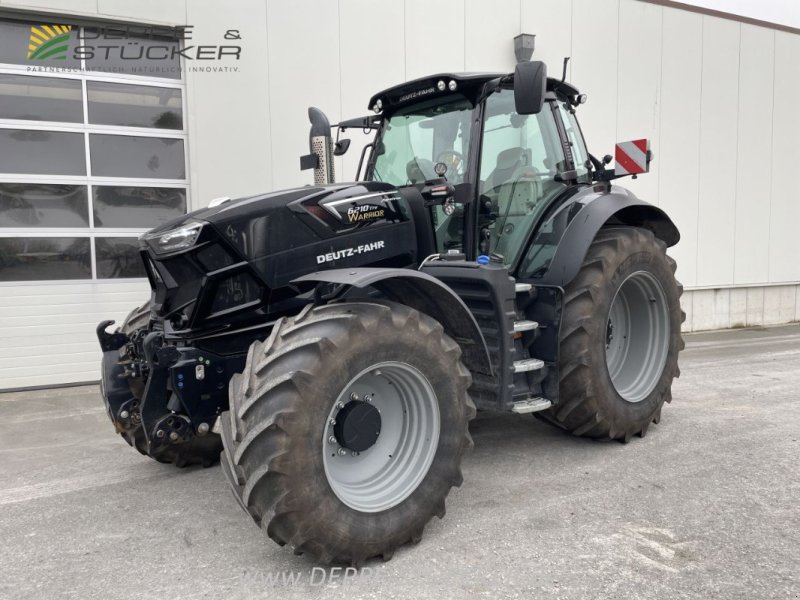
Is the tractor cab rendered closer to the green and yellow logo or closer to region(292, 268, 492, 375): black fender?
region(292, 268, 492, 375): black fender

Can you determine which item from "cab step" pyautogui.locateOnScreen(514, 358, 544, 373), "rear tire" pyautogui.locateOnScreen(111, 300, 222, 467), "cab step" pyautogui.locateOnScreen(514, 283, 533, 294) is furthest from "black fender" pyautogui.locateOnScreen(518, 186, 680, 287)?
"rear tire" pyautogui.locateOnScreen(111, 300, 222, 467)

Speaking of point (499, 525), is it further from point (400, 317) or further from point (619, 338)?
point (619, 338)

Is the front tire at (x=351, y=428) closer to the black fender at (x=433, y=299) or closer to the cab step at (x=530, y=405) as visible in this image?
the black fender at (x=433, y=299)

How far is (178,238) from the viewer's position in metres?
3.16

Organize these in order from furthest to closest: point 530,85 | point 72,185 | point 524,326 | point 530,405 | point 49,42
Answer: point 72,185 < point 49,42 < point 524,326 < point 530,405 < point 530,85

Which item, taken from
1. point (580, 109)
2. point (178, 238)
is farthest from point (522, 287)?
point (580, 109)

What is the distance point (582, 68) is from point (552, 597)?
28.1ft

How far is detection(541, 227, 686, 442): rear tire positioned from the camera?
3920mm

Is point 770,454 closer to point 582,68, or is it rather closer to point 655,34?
point 582,68

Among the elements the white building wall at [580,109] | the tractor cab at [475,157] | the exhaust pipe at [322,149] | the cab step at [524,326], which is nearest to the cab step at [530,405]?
the cab step at [524,326]

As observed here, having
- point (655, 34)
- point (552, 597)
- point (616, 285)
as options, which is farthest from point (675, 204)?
point (552, 597)

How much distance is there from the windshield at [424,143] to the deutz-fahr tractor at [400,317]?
12 millimetres

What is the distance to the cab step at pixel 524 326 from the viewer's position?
147 inches

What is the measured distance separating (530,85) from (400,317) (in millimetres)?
1505
